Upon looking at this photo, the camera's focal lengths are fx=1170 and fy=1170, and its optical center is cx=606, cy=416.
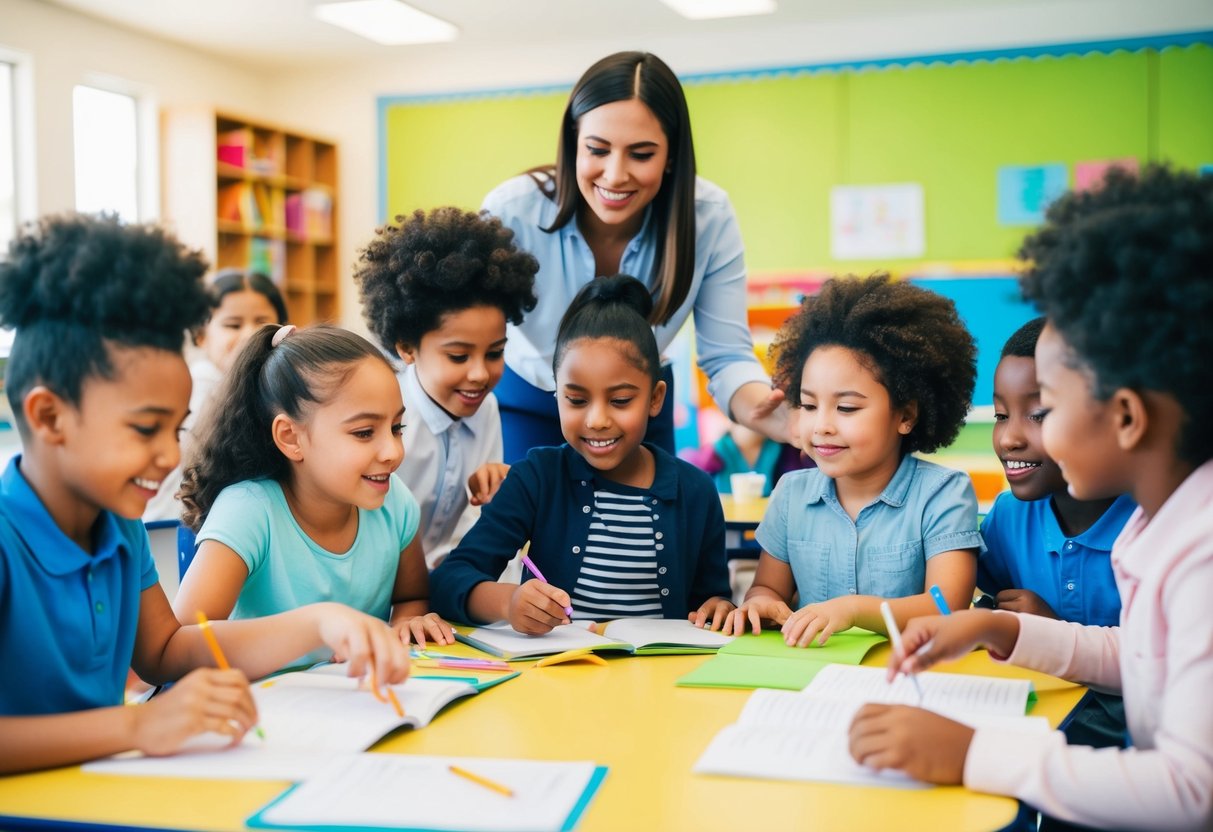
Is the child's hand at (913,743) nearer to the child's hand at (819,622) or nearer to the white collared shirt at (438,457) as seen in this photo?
the child's hand at (819,622)

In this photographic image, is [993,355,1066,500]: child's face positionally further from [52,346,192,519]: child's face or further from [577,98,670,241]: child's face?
[52,346,192,519]: child's face

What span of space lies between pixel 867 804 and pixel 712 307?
5.76 feet

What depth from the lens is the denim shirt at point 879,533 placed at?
188 cm

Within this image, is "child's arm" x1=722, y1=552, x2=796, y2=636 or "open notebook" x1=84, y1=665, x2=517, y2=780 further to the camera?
"child's arm" x1=722, y1=552, x2=796, y2=636

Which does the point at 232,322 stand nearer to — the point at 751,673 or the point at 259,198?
the point at 751,673

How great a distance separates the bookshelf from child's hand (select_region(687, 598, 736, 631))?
5611 mm

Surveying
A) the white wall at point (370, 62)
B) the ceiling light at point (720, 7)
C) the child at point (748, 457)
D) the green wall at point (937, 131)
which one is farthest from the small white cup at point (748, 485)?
the white wall at point (370, 62)

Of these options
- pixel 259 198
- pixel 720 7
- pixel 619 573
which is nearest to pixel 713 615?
pixel 619 573

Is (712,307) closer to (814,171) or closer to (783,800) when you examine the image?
(783,800)

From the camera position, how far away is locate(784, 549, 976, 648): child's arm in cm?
162

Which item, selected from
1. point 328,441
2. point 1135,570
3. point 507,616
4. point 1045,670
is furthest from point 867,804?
point 328,441

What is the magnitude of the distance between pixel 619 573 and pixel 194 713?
98 centimetres

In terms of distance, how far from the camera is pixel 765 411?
233cm

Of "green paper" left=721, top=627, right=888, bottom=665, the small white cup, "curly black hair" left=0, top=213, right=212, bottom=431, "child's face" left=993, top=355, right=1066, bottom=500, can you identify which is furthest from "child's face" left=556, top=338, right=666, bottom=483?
the small white cup
